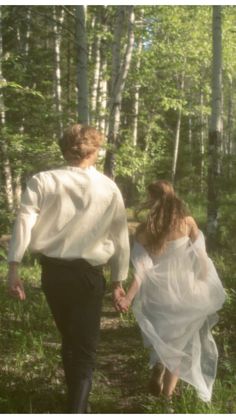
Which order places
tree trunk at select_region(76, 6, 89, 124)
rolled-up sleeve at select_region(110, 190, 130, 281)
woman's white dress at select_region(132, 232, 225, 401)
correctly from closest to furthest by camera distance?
1. rolled-up sleeve at select_region(110, 190, 130, 281)
2. woman's white dress at select_region(132, 232, 225, 401)
3. tree trunk at select_region(76, 6, 89, 124)

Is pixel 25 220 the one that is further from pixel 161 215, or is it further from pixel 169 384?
pixel 169 384

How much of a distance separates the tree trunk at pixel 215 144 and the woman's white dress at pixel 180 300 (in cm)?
624

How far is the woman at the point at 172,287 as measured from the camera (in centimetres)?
417

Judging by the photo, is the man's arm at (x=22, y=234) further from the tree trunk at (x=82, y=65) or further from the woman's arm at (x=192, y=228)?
the tree trunk at (x=82, y=65)

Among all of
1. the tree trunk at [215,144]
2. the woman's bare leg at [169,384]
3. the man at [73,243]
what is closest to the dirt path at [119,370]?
the woman's bare leg at [169,384]

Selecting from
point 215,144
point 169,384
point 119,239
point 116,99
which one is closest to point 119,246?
point 119,239

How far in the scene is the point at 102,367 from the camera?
17.0 ft

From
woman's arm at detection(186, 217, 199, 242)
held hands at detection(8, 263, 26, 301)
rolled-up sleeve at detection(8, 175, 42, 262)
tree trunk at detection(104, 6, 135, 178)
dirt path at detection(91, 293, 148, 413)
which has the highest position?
tree trunk at detection(104, 6, 135, 178)

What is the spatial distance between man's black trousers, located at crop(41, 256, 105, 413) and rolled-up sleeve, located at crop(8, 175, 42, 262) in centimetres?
19

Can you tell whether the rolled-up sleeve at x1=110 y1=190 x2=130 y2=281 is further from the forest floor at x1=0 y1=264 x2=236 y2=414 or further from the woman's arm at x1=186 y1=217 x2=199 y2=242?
the forest floor at x1=0 y1=264 x2=236 y2=414

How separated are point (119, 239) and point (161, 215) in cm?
58

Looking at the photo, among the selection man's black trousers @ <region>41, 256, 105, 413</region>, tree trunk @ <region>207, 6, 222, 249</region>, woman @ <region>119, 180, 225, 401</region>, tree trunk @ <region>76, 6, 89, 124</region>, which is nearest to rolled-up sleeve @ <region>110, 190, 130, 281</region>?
man's black trousers @ <region>41, 256, 105, 413</region>

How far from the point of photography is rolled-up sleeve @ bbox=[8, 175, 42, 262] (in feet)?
11.3

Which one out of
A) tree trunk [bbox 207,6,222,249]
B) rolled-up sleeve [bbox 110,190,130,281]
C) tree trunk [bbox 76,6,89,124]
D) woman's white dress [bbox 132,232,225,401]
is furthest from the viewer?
tree trunk [bbox 207,6,222,249]
